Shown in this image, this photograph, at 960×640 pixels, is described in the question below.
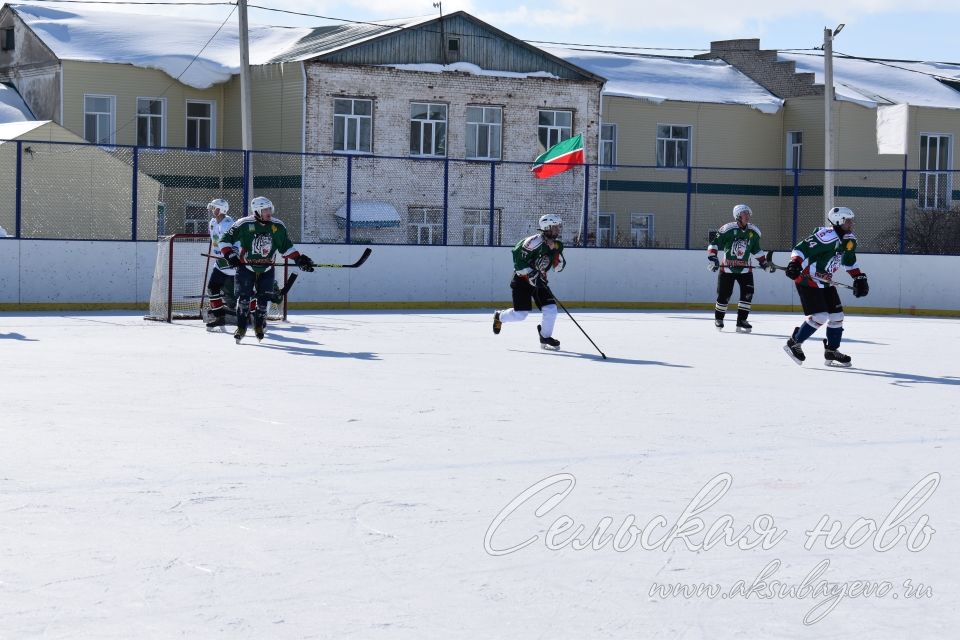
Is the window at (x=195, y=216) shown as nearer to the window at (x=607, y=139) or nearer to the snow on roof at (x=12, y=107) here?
the snow on roof at (x=12, y=107)

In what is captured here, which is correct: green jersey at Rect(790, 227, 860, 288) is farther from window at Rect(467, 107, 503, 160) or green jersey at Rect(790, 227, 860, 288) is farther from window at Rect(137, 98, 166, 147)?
window at Rect(137, 98, 166, 147)

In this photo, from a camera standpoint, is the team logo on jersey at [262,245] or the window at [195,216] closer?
the team logo on jersey at [262,245]

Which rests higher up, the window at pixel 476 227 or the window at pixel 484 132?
the window at pixel 484 132

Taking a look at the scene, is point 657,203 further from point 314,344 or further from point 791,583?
point 791,583

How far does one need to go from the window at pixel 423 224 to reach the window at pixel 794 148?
1260cm

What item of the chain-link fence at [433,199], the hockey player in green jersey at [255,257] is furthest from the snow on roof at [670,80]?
the hockey player in green jersey at [255,257]

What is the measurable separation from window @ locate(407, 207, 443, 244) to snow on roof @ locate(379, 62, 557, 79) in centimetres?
391

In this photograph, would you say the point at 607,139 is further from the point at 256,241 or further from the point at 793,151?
the point at 256,241

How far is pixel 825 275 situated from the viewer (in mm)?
12578

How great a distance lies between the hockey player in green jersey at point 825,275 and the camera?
41.1 ft

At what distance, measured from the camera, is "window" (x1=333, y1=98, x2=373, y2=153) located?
32156 mm

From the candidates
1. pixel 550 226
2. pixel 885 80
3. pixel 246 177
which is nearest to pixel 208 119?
pixel 246 177

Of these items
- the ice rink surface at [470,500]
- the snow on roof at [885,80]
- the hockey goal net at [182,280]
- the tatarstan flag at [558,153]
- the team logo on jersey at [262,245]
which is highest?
the snow on roof at [885,80]

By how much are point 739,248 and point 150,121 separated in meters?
19.6
